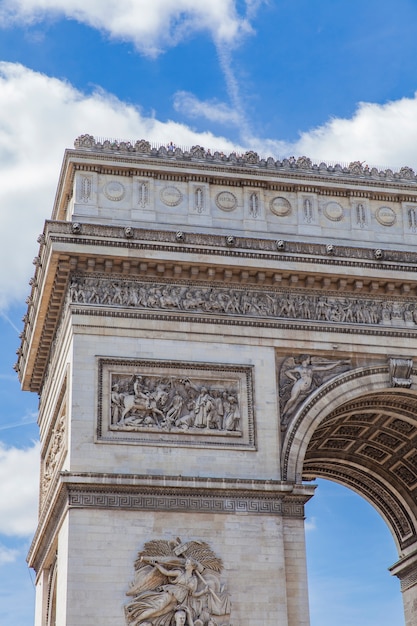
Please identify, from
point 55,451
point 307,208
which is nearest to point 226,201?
point 307,208

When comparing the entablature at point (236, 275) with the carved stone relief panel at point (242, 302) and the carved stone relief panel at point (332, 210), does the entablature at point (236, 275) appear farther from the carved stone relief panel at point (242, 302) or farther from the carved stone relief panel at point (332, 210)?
the carved stone relief panel at point (332, 210)

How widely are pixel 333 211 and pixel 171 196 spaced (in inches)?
158

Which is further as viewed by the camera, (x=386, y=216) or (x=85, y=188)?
(x=386, y=216)

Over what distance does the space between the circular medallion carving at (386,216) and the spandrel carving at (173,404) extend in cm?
615

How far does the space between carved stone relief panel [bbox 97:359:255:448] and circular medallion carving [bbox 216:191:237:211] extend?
13.7ft

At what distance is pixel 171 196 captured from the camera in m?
28.3

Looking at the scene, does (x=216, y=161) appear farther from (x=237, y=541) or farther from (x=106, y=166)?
(x=237, y=541)

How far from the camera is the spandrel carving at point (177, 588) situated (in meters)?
23.7

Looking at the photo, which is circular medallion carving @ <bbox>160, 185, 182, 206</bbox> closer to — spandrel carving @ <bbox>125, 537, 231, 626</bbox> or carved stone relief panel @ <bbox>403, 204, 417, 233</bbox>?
carved stone relief panel @ <bbox>403, 204, 417, 233</bbox>

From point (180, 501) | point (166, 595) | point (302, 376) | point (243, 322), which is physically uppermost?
point (243, 322)

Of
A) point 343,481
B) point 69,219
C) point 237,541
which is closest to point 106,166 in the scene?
point 69,219

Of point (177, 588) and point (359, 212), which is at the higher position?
point (359, 212)

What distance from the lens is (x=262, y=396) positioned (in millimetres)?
26391

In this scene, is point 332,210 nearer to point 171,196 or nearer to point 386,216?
point 386,216
